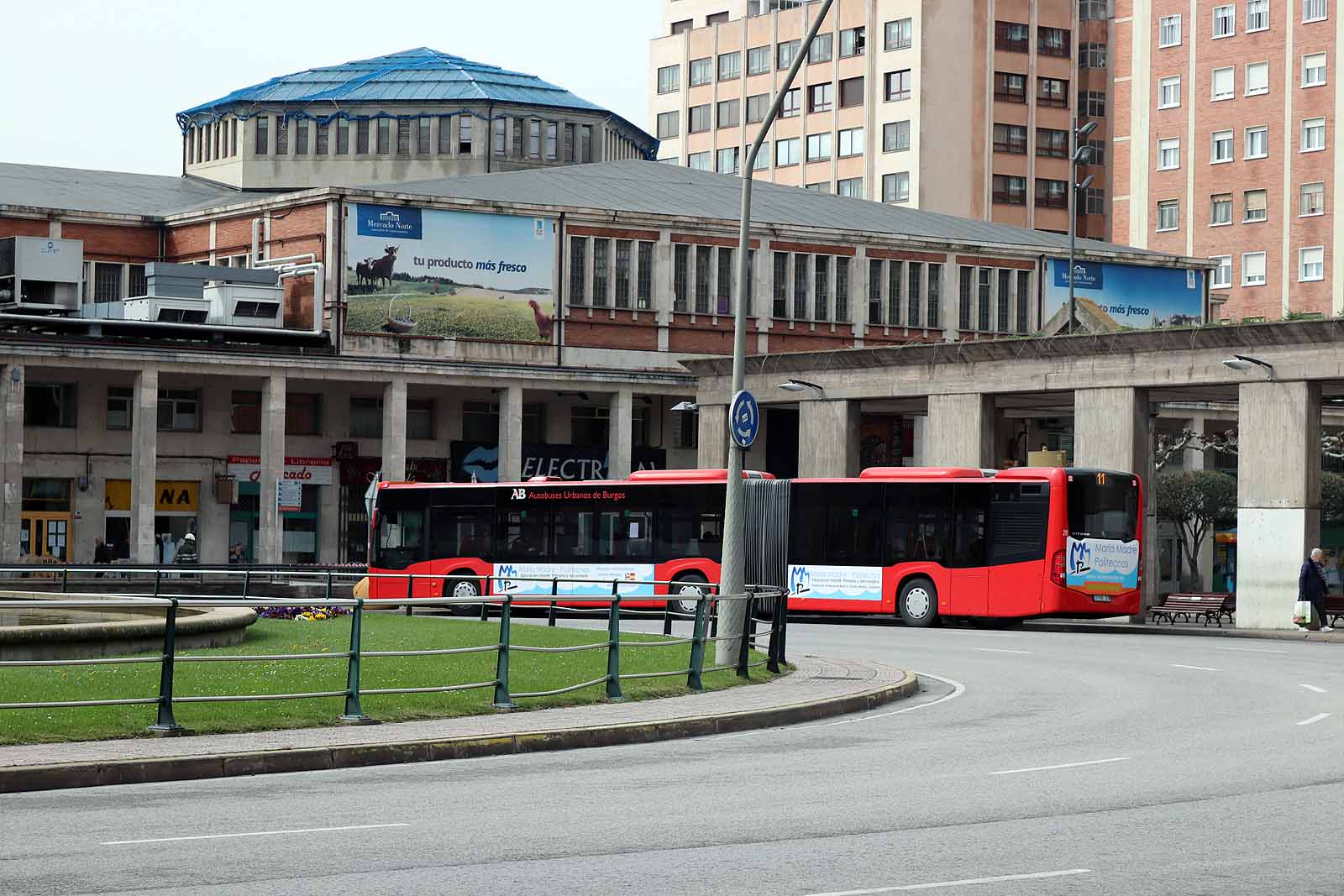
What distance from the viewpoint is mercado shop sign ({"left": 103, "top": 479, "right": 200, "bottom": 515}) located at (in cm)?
6228

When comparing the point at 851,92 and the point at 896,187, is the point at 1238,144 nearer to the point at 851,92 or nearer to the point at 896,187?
the point at 896,187

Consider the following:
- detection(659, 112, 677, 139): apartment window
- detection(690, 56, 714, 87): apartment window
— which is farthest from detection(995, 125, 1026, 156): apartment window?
detection(659, 112, 677, 139): apartment window

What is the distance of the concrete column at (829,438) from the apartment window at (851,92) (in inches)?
2133

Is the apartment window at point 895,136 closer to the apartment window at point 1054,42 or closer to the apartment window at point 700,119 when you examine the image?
the apartment window at point 1054,42

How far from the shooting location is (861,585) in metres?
40.0

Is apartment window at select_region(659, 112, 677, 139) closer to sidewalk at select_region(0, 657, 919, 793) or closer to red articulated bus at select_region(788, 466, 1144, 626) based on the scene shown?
red articulated bus at select_region(788, 466, 1144, 626)

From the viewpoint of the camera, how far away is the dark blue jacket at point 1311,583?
37.2 meters

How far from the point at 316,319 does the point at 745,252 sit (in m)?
38.3

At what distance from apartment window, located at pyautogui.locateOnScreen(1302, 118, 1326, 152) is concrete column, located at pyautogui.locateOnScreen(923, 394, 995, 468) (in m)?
45.1

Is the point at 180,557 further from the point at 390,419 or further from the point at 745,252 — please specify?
the point at 745,252

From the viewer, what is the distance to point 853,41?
10412 cm

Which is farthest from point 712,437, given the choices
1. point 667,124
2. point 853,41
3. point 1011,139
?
point 667,124

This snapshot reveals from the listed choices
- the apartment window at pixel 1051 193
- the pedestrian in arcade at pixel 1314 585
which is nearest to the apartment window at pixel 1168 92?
the apartment window at pixel 1051 193

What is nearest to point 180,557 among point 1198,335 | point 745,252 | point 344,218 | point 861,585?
point 344,218
